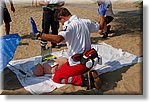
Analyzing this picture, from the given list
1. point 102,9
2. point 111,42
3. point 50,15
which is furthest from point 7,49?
point 102,9

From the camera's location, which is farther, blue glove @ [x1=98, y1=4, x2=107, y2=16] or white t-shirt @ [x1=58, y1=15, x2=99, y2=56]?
blue glove @ [x1=98, y1=4, x2=107, y2=16]

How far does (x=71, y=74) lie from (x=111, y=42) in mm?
1281

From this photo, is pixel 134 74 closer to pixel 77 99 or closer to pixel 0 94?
pixel 77 99

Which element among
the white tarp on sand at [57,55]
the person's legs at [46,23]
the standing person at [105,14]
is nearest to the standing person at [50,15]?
Answer: the person's legs at [46,23]

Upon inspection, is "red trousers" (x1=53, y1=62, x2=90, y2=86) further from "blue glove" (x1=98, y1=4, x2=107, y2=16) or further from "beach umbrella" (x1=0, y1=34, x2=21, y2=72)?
"blue glove" (x1=98, y1=4, x2=107, y2=16)

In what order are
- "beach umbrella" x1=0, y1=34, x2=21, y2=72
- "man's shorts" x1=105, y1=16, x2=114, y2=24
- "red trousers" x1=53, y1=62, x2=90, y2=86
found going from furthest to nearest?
"man's shorts" x1=105, y1=16, x2=114, y2=24 → "beach umbrella" x1=0, y1=34, x2=21, y2=72 → "red trousers" x1=53, y1=62, x2=90, y2=86

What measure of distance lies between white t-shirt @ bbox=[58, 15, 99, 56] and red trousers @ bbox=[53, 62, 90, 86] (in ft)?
0.48

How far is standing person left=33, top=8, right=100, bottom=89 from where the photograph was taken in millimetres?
3369

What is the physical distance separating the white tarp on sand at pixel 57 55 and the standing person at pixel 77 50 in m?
0.17

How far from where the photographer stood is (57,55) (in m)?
4.19

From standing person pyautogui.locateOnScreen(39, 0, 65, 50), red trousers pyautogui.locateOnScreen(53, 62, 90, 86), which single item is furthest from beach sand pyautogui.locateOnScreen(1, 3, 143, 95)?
standing person pyautogui.locateOnScreen(39, 0, 65, 50)

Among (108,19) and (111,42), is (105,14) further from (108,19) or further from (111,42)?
(111,42)

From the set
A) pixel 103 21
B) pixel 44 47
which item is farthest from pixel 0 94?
pixel 103 21

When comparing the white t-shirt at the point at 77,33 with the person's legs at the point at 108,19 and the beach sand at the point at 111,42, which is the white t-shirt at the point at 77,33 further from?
the person's legs at the point at 108,19
